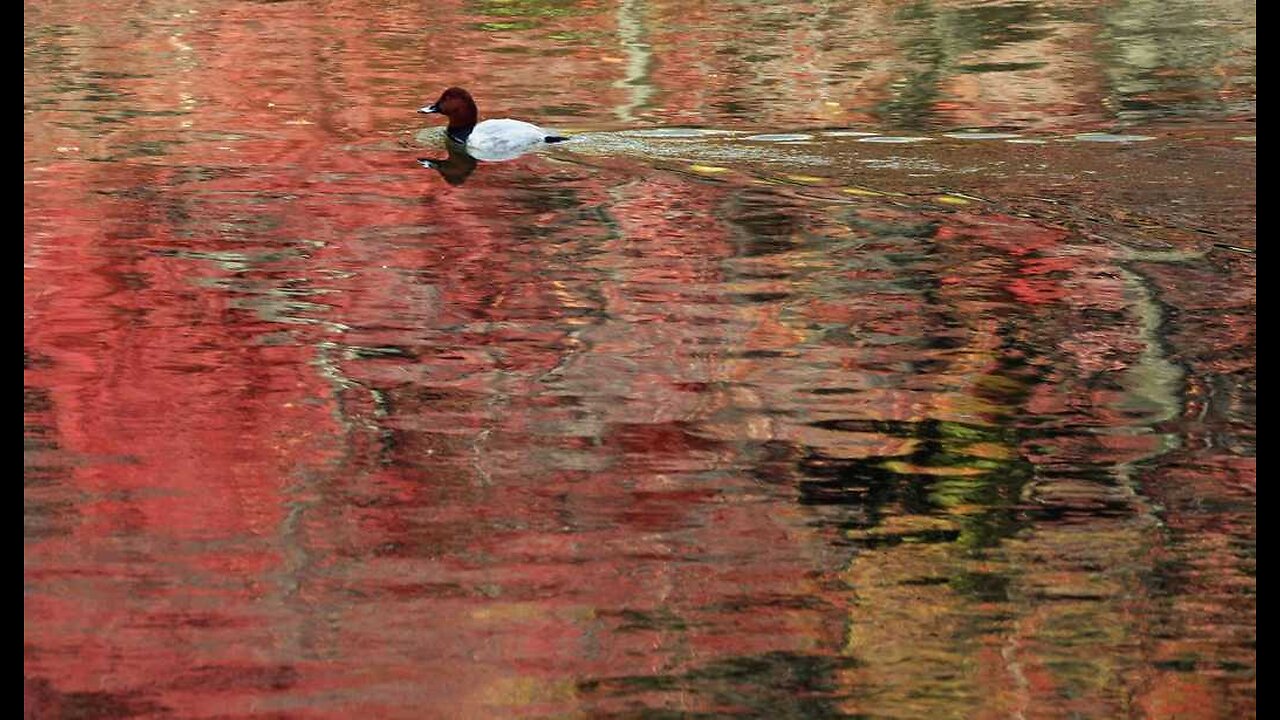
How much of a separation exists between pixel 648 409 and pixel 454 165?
580 cm

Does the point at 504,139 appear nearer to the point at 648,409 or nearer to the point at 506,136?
the point at 506,136

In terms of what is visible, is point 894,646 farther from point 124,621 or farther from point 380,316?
point 380,316

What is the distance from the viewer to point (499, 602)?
19.9ft

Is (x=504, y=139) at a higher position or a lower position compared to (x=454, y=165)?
higher

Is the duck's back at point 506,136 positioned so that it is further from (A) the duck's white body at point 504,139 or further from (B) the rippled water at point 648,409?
(B) the rippled water at point 648,409

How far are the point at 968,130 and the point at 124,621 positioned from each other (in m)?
9.17

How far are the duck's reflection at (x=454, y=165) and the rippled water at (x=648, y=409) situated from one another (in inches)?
2.8

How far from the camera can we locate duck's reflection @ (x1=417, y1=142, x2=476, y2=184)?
43.0ft

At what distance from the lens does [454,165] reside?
13523mm

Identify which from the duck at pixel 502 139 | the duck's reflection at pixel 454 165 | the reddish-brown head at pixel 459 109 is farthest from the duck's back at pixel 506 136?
the reddish-brown head at pixel 459 109

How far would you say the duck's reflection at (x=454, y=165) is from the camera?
13.1 meters

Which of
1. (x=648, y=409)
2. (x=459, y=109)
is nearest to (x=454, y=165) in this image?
(x=459, y=109)

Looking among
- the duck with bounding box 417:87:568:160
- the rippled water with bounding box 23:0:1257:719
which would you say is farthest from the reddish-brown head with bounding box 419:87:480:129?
the rippled water with bounding box 23:0:1257:719

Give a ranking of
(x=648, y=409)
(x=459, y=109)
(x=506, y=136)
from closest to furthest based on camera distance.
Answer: (x=648, y=409) → (x=506, y=136) → (x=459, y=109)
